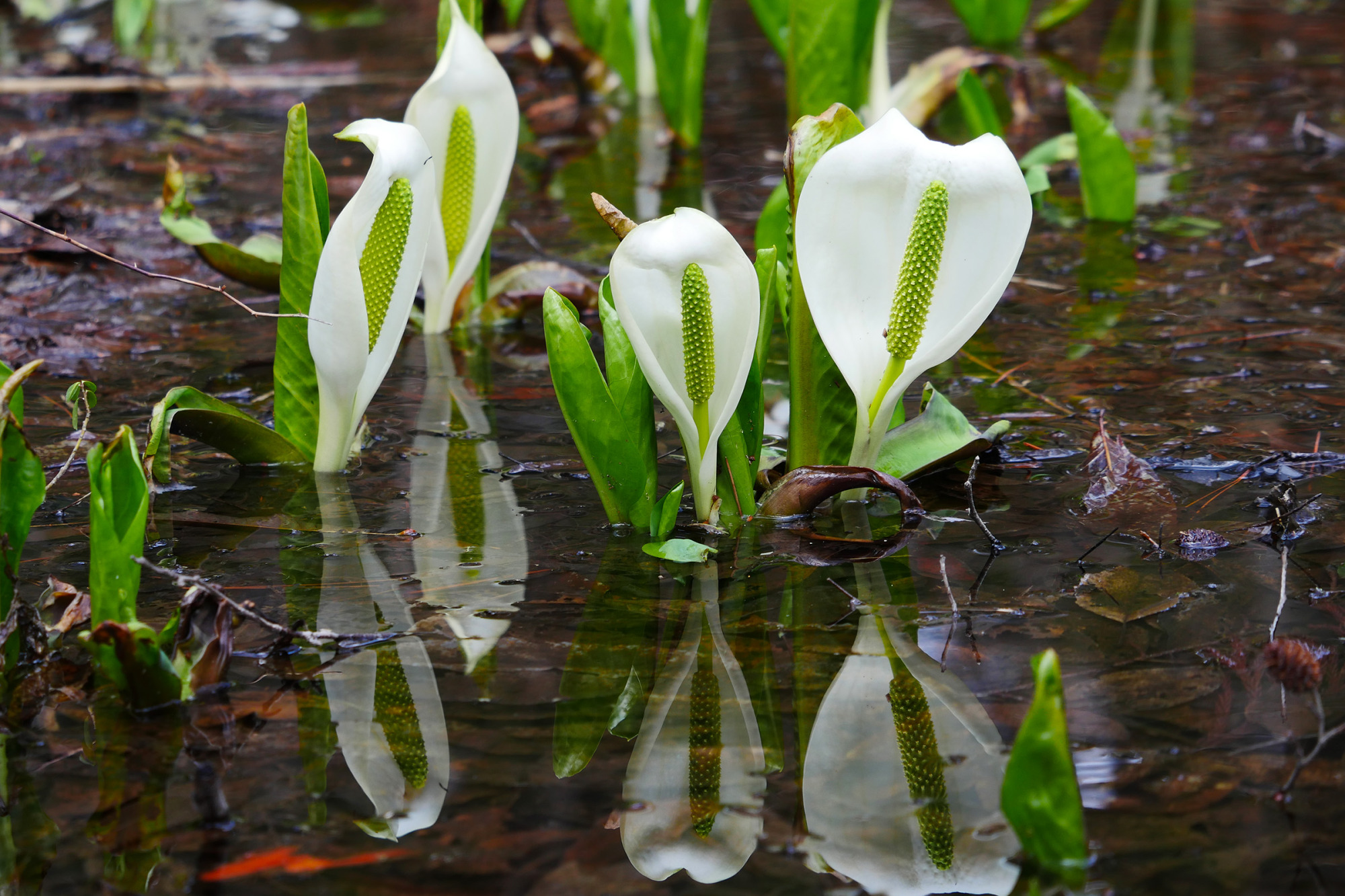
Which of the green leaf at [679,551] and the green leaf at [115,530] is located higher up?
the green leaf at [115,530]

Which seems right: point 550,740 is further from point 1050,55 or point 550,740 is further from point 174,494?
point 1050,55

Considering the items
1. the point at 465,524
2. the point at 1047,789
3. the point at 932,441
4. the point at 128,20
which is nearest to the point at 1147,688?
the point at 1047,789

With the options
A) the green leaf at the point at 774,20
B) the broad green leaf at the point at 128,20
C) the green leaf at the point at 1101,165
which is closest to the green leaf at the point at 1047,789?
the green leaf at the point at 1101,165

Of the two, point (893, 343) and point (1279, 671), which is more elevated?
point (893, 343)

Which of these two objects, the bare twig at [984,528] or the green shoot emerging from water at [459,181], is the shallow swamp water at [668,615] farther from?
the green shoot emerging from water at [459,181]

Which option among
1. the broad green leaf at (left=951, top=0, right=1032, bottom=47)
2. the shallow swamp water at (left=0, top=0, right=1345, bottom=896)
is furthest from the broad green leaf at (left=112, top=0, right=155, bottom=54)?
the broad green leaf at (left=951, top=0, right=1032, bottom=47)

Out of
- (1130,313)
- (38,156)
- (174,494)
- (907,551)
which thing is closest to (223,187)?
(38,156)
